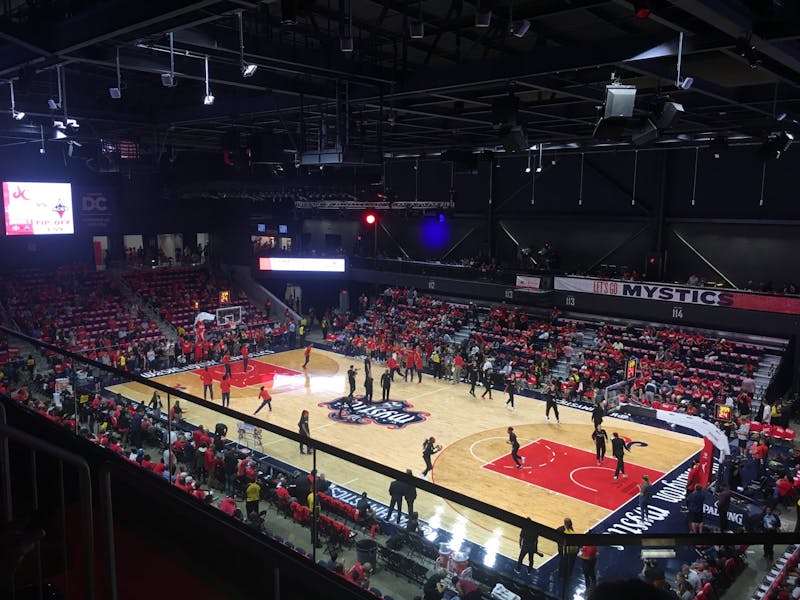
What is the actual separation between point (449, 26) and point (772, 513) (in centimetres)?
1083

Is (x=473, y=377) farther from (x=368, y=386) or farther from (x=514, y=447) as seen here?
(x=514, y=447)

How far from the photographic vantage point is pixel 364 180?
2645 cm

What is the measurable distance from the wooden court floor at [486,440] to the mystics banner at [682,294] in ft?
20.6

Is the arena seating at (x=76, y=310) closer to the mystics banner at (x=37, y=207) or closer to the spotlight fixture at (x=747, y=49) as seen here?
the mystics banner at (x=37, y=207)

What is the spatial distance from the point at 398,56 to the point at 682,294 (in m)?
16.3

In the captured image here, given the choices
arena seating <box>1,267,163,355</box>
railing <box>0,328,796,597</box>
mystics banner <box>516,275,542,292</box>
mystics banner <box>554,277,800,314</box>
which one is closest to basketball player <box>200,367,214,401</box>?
arena seating <box>1,267,163,355</box>

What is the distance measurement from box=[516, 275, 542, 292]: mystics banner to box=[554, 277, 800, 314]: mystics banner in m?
0.76

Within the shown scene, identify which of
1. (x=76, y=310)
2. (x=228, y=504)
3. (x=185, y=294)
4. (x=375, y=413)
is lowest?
(x=375, y=413)

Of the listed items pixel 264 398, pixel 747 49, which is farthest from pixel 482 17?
pixel 264 398

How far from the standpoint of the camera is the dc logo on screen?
19.7 meters

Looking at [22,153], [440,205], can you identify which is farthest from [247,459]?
[22,153]

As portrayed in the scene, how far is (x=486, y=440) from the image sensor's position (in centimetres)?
1814

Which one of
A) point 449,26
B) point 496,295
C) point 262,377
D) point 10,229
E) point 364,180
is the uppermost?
point 449,26

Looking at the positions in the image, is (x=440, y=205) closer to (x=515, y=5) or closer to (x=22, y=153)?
(x=22, y=153)
